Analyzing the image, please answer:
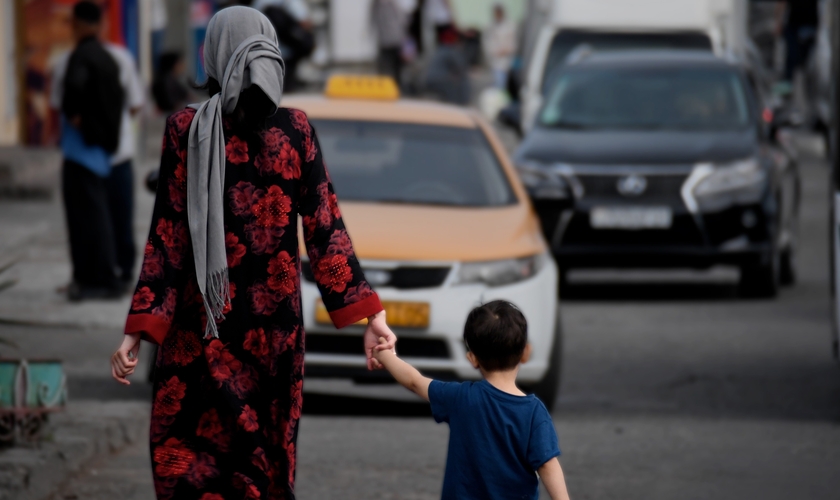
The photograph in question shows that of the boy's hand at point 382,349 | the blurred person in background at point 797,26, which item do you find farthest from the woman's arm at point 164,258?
the blurred person in background at point 797,26

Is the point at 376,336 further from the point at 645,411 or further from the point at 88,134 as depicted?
the point at 88,134

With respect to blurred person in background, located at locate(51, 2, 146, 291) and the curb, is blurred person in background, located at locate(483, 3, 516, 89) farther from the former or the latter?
the curb

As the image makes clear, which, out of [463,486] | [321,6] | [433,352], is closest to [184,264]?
[463,486]

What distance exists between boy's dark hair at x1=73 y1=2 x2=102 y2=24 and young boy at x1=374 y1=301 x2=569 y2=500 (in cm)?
749

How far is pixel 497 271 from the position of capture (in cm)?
811

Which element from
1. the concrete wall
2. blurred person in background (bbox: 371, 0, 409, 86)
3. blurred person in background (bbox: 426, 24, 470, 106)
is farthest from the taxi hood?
blurred person in background (bbox: 371, 0, 409, 86)

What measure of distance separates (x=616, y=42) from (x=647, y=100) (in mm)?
4423

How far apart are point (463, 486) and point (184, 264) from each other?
2.97ft

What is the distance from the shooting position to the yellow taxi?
793cm

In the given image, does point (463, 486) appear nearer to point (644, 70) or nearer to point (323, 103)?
point (323, 103)

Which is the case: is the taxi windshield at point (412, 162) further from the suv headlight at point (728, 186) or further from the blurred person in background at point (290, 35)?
the blurred person in background at point (290, 35)

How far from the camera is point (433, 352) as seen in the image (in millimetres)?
8016

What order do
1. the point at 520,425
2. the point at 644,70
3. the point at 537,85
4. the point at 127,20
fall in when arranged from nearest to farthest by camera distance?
1. the point at 520,425
2. the point at 644,70
3. the point at 537,85
4. the point at 127,20

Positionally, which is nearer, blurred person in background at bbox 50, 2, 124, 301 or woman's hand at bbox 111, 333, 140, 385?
woman's hand at bbox 111, 333, 140, 385
